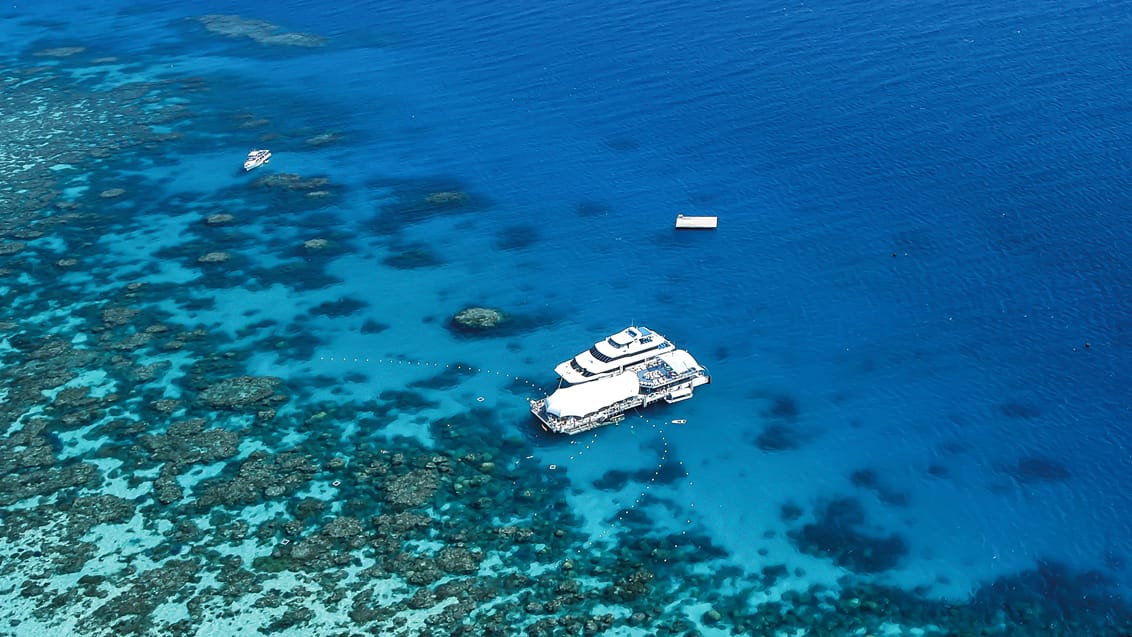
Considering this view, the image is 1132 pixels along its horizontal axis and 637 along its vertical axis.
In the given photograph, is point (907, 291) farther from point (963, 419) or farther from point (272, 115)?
point (272, 115)

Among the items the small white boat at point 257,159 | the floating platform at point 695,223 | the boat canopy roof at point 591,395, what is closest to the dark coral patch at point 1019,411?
the boat canopy roof at point 591,395

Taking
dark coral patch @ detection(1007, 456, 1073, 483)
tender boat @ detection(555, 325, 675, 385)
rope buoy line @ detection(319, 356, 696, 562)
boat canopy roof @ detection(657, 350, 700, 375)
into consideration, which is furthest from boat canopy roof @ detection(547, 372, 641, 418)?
dark coral patch @ detection(1007, 456, 1073, 483)

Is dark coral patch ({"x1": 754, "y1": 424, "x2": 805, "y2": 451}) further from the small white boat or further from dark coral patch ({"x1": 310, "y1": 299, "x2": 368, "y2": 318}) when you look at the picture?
the small white boat

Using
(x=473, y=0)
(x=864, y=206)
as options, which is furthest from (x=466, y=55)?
(x=864, y=206)

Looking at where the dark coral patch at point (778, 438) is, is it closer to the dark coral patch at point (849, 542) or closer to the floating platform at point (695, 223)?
the dark coral patch at point (849, 542)

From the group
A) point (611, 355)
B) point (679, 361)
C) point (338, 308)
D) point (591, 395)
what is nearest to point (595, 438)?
point (591, 395)

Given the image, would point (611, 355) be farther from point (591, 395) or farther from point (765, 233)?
point (765, 233)
